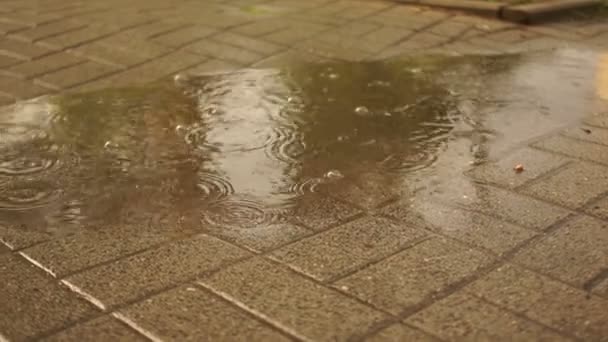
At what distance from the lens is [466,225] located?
3.00 m

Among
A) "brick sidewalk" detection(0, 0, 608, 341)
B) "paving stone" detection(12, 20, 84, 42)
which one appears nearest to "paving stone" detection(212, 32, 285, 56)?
"paving stone" detection(12, 20, 84, 42)

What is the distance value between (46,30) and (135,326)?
4.22 metres

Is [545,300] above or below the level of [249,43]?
below

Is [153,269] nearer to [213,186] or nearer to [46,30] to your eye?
[213,186]

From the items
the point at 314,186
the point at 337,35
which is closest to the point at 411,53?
the point at 337,35

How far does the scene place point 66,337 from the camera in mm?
2346

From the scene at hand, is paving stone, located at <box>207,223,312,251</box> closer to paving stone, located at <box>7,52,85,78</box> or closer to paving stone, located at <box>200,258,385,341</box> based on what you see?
paving stone, located at <box>200,258,385,341</box>

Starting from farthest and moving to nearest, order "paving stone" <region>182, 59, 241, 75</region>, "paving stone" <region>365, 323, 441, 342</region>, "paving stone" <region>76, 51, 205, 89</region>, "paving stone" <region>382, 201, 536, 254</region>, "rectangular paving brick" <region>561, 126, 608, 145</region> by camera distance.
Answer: "paving stone" <region>182, 59, 241, 75</region> → "paving stone" <region>76, 51, 205, 89</region> → "rectangular paving brick" <region>561, 126, 608, 145</region> → "paving stone" <region>382, 201, 536, 254</region> → "paving stone" <region>365, 323, 441, 342</region>

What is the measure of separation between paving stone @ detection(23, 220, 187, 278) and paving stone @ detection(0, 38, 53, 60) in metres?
2.80

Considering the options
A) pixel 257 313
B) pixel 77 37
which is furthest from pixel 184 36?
pixel 257 313

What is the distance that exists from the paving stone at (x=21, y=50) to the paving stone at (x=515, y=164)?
3.20m

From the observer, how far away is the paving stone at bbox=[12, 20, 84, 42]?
5945mm

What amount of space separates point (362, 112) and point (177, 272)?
1.85 metres

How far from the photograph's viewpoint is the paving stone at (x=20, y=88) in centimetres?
469
